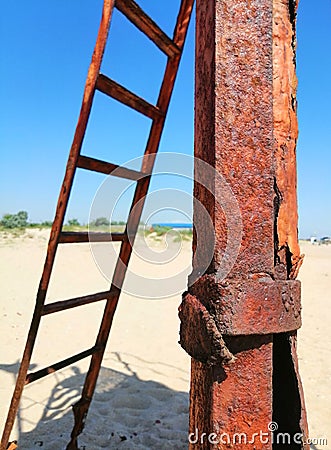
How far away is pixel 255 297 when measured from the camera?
896 millimetres

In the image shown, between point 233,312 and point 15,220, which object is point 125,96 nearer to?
point 233,312

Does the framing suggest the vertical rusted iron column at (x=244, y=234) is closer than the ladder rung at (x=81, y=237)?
Yes

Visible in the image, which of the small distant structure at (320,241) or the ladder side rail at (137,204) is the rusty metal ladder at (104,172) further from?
the small distant structure at (320,241)

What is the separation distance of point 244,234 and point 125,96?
1383 millimetres

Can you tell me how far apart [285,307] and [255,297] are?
10 centimetres

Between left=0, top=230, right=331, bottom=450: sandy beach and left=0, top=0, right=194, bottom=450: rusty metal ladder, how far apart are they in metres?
0.39

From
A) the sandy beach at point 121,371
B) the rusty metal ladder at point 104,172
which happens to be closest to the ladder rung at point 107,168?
the rusty metal ladder at point 104,172

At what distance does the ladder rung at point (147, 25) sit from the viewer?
1.91 meters

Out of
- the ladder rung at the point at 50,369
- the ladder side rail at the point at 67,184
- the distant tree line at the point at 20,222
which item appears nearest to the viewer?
the ladder side rail at the point at 67,184

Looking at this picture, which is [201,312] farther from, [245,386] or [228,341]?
[245,386]

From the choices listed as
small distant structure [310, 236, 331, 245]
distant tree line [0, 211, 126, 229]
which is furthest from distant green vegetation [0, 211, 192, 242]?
small distant structure [310, 236, 331, 245]

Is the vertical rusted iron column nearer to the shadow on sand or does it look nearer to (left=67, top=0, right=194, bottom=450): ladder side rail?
(left=67, top=0, right=194, bottom=450): ladder side rail

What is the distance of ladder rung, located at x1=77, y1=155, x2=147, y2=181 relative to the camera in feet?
6.28

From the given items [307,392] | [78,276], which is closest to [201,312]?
[307,392]
